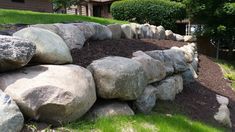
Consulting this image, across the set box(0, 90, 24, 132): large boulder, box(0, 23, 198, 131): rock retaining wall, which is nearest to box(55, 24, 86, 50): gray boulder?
box(0, 23, 198, 131): rock retaining wall

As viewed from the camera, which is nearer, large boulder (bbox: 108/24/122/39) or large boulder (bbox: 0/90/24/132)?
large boulder (bbox: 0/90/24/132)

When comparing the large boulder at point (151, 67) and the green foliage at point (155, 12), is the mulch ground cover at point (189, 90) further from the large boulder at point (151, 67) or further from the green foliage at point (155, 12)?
the green foliage at point (155, 12)

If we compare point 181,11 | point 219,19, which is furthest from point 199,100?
point 181,11

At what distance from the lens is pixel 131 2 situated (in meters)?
16.4

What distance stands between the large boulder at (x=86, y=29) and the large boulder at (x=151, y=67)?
2.84 feet

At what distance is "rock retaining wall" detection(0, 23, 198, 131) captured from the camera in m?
3.47

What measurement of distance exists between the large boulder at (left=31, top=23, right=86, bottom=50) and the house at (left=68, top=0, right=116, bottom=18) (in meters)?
23.8

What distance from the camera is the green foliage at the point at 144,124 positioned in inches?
150


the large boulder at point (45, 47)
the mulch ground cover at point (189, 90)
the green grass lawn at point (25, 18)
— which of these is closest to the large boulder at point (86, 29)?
the mulch ground cover at point (189, 90)

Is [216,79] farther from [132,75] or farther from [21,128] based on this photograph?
[21,128]

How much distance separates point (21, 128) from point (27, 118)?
23 centimetres

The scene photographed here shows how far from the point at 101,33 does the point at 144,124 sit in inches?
107

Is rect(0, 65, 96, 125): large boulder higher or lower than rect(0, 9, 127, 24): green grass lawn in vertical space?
lower

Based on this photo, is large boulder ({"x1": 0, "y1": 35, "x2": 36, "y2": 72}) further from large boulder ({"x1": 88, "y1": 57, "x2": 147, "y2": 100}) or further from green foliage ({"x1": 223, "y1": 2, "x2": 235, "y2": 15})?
green foliage ({"x1": 223, "y1": 2, "x2": 235, "y2": 15})
